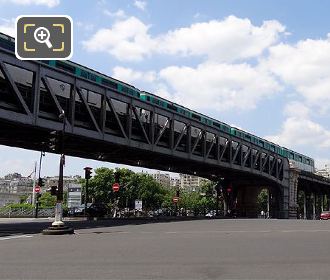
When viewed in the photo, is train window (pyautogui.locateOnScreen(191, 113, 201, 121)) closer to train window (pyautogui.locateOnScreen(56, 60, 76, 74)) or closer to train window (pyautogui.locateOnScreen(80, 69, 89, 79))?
train window (pyautogui.locateOnScreen(80, 69, 89, 79))

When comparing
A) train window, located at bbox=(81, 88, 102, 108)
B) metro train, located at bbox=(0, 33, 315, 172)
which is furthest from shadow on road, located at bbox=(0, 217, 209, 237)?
metro train, located at bbox=(0, 33, 315, 172)

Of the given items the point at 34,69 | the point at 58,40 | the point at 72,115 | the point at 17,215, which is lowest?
the point at 17,215

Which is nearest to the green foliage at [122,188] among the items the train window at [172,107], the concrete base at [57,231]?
the train window at [172,107]

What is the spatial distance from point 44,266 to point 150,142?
33.1 m

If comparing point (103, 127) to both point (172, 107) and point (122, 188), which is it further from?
point (122, 188)

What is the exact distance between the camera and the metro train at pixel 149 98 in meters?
33.0

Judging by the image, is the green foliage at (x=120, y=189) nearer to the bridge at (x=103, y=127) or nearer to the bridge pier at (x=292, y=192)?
the bridge at (x=103, y=127)

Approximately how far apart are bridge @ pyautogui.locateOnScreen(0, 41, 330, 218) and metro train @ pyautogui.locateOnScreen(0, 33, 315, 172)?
1.86ft

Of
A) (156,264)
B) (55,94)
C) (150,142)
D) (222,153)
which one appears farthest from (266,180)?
(156,264)

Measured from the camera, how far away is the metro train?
33.0 m

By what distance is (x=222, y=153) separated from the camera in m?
57.5

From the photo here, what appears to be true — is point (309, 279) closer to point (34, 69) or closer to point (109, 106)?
point (34, 69)

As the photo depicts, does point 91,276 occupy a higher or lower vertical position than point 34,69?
lower

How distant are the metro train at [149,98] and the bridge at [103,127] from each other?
567mm
